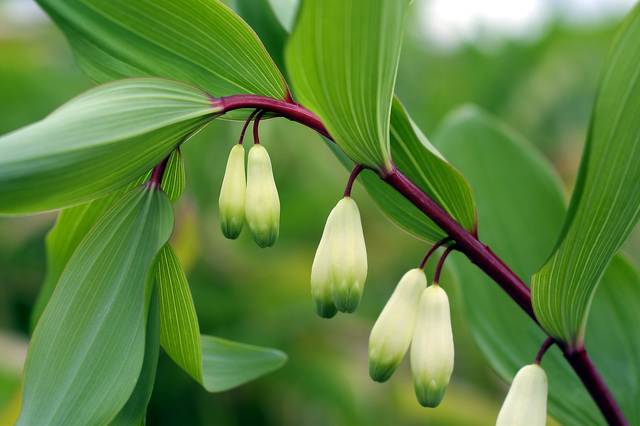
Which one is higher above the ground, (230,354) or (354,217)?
(354,217)

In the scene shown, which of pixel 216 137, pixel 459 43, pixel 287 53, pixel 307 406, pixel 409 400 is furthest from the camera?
pixel 459 43

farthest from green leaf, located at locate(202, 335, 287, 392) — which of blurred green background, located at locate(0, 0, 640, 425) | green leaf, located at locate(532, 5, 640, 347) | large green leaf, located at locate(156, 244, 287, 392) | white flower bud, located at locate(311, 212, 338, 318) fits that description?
blurred green background, located at locate(0, 0, 640, 425)

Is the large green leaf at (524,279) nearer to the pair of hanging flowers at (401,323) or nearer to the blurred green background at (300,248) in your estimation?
the pair of hanging flowers at (401,323)

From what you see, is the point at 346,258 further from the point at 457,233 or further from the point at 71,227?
the point at 71,227

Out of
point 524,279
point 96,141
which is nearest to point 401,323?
point 96,141

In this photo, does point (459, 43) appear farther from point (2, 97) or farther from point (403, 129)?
point (403, 129)

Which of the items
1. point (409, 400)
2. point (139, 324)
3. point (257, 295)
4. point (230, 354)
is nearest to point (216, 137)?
point (257, 295)

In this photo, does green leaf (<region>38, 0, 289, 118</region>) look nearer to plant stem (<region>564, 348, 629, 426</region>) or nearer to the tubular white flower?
the tubular white flower
